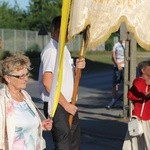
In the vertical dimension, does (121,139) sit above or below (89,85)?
above

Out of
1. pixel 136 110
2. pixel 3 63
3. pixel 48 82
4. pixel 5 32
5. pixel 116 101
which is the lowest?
pixel 5 32

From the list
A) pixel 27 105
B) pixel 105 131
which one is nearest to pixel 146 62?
pixel 27 105

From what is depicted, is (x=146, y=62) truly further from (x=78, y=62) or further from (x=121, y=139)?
(x=121, y=139)

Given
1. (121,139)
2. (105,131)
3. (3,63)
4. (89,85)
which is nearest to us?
(3,63)

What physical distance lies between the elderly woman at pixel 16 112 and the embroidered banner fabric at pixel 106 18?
3.33ft

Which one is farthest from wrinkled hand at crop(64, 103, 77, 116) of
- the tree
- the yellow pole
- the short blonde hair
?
the tree

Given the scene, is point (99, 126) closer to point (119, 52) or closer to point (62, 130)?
point (119, 52)

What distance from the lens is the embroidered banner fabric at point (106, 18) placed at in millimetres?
6414

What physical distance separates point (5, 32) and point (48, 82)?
46215mm

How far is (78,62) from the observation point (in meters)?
6.68

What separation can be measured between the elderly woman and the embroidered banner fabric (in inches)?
39.9

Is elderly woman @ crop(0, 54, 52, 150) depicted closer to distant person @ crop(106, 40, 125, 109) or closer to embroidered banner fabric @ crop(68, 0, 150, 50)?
embroidered banner fabric @ crop(68, 0, 150, 50)

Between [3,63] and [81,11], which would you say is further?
[81,11]

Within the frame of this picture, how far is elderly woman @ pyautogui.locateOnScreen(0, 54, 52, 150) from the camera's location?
5.47m
